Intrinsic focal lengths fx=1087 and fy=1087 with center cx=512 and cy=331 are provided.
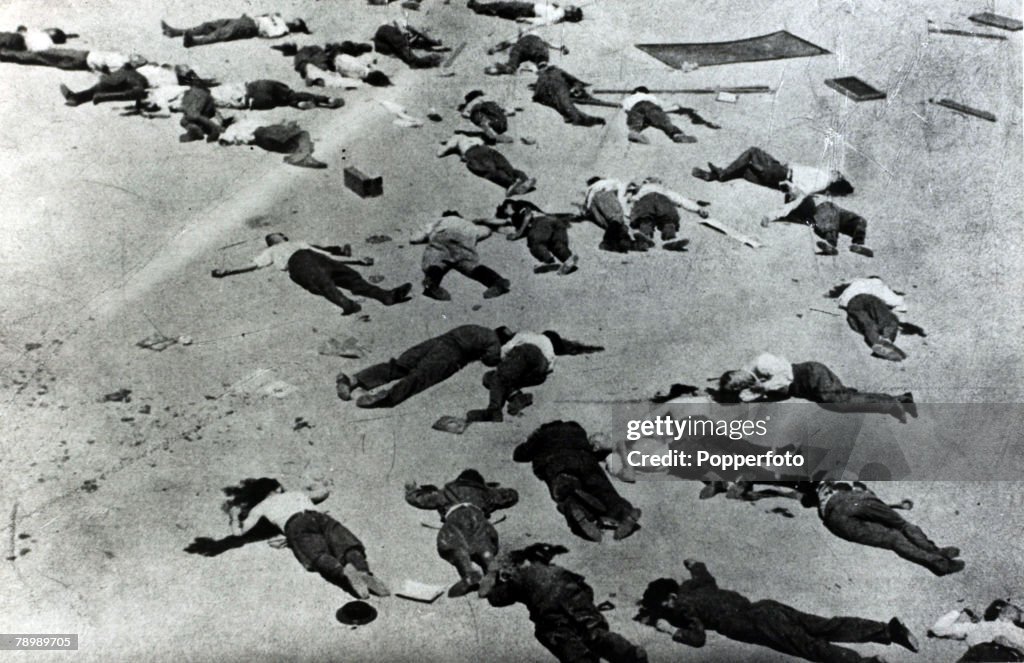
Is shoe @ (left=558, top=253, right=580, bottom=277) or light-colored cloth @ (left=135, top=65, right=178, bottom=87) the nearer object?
shoe @ (left=558, top=253, right=580, bottom=277)

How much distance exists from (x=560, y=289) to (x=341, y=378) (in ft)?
7.01

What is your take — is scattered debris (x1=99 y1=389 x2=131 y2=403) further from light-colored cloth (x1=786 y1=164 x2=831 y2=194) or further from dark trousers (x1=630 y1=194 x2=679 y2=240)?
light-colored cloth (x1=786 y1=164 x2=831 y2=194)

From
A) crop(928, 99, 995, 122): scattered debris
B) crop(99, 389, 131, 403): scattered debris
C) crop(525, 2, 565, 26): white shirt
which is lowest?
crop(99, 389, 131, 403): scattered debris

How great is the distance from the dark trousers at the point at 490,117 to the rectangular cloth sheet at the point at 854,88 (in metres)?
3.70

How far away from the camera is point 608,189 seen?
10.0 meters

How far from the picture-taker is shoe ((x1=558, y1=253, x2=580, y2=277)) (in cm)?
927

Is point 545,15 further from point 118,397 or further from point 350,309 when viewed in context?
point 118,397

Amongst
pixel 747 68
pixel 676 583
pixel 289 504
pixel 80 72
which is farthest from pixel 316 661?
pixel 747 68

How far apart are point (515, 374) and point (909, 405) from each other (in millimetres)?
2984

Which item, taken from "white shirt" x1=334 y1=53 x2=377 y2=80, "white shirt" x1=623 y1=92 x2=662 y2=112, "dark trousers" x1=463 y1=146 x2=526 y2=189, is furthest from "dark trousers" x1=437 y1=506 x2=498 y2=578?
"white shirt" x1=334 y1=53 x2=377 y2=80

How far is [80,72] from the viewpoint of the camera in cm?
1127

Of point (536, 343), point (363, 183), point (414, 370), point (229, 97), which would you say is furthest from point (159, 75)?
point (536, 343)

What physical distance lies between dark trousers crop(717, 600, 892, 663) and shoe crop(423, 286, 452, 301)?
11.9 ft

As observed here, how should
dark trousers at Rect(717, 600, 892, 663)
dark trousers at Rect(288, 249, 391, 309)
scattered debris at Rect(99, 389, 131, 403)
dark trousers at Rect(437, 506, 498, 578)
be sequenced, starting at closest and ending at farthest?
dark trousers at Rect(717, 600, 892, 663), dark trousers at Rect(437, 506, 498, 578), scattered debris at Rect(99, 389, 131, 403), dark trousers at Rect(288, 249, 391, 309)
